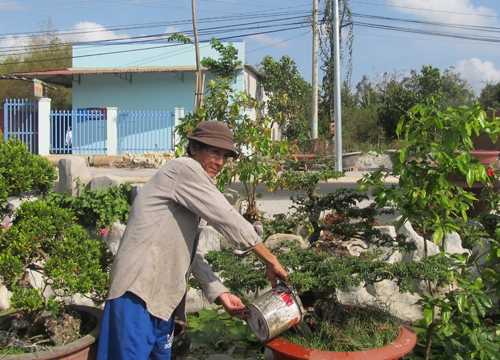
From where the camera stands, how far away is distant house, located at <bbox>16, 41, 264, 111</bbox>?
63.7 feet

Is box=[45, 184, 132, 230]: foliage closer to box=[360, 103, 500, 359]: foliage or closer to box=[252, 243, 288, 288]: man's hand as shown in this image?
box=[360, 103, 500, 359]: foliage

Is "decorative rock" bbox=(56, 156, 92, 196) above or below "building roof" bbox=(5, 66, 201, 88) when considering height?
below

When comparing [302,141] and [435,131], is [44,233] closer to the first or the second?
[435,131]

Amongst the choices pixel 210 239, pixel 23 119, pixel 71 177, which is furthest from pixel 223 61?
pixel 210 239

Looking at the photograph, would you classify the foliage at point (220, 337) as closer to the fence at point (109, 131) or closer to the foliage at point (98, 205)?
the foliage at point (98, 205)

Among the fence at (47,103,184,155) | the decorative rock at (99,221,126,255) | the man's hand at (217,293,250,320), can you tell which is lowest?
the decorative rock at (99,221,126,255)

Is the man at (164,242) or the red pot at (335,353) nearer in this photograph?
the man at (164,242)

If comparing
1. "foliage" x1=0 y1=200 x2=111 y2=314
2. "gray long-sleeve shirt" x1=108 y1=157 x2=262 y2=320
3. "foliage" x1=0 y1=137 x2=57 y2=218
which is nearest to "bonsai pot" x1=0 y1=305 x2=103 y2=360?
"foliage" x1=0 y1=200 x2=111 y2=314

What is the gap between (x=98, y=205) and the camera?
5.71 m

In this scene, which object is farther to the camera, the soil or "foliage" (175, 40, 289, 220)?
"foliage" (175, 40, 289, 220)

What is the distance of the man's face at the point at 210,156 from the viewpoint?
7.34ft

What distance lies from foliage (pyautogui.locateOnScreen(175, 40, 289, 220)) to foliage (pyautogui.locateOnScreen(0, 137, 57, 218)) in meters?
2.22

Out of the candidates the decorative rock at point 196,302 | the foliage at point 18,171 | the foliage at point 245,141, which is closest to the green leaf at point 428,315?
the decorative rock at point 196,302

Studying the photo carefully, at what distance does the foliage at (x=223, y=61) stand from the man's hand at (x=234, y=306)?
53.9 ft
